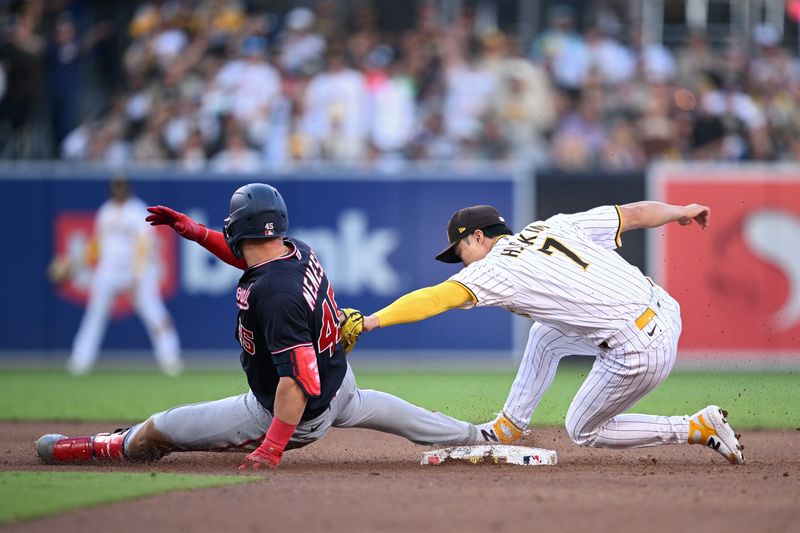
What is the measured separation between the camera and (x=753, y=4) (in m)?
16.9

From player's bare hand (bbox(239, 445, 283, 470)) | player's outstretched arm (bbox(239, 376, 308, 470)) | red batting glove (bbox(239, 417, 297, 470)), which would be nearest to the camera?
player's outstretched arm (bbox(239, 376, 308, 470))

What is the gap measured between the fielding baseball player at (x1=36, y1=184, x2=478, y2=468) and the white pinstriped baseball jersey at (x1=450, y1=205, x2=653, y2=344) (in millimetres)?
758

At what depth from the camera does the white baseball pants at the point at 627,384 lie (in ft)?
20.5

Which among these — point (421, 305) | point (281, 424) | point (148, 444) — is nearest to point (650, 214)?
point (421, 305)

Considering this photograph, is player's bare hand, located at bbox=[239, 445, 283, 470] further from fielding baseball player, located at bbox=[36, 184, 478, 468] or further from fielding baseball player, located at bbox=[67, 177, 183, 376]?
fielding baseball player, located at bbox=[67, 177, 183, 376]

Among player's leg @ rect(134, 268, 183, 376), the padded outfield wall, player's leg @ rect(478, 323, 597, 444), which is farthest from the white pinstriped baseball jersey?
player's leg @ rect(134, 268, 183, 376)

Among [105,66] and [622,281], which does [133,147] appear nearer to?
[105,66]

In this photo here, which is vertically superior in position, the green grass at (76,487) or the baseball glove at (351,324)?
the baseball glove at (351,324)

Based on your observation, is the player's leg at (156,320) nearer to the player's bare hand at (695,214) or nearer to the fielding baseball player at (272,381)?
the fielding baseball player at (272,381)

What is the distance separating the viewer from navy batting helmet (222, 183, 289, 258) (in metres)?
5.84

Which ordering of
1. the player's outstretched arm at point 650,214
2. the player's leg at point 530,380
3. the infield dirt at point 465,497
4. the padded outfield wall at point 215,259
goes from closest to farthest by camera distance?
the infield dirt at point 465,497, the player's outstretched arm at point 650,214, the player's leg at point 530,380, the padded outfield wall at point 215,259

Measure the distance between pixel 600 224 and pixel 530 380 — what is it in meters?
1.01

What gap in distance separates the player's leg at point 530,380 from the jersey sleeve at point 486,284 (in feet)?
3.08

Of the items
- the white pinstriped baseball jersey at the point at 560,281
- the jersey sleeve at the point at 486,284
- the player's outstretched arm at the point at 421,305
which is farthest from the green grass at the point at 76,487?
the white pinstriped baseball jersey at the point at 560,281
